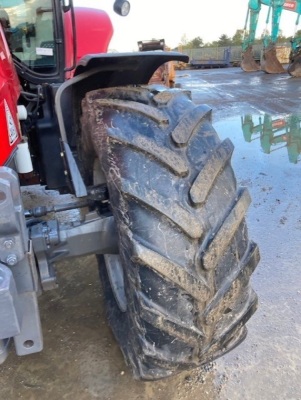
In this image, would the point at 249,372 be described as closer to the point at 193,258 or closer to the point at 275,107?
the point at 193,258

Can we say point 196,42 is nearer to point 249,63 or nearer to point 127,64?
point 249,63

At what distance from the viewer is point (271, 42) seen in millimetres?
16875

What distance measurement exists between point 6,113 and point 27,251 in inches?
21.9

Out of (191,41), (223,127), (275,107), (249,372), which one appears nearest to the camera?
(249,372)

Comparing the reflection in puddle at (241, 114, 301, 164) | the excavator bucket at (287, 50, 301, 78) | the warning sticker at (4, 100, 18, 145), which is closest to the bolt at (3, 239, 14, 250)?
the warning sticker at (4, 100, 18, 145)

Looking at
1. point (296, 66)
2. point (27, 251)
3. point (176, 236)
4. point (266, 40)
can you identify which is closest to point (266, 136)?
point (176, 236)

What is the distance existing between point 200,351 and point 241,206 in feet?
1.79

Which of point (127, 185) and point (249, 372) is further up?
point (127, 185)

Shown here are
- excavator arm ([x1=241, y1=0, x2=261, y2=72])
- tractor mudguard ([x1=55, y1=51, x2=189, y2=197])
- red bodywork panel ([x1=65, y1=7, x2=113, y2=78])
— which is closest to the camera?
tractor mudguard ([x1=55, y1=51, x2=189, y2=197])

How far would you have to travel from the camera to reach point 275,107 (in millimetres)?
8242

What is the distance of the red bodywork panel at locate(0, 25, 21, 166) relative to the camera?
4.90 feet

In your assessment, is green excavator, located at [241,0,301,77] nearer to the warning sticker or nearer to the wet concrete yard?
the wet concrete yard

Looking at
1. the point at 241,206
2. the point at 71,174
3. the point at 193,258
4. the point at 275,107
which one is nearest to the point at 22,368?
the point at 71,174

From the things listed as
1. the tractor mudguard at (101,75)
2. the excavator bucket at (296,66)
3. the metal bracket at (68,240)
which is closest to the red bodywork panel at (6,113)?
the tractor mudguard at (101,75)
